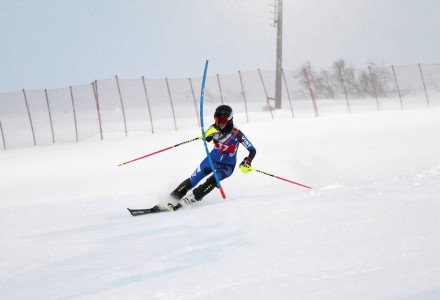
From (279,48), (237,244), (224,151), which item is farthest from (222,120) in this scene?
(279,48)

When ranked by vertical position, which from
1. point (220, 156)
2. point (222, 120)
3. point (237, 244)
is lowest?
point (237, 244)

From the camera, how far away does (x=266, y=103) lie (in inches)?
953

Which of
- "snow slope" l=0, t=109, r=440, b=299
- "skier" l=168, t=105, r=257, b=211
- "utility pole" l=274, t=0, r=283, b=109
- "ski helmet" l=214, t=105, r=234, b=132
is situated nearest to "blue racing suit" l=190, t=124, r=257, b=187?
"skier" l=168, t=105, r=257, b=211

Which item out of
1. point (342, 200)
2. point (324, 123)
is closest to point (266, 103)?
point (324, 123)

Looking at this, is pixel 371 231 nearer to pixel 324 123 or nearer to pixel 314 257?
pixel 314 257

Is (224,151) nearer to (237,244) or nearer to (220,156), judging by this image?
(220,156)

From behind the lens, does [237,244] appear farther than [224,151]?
No

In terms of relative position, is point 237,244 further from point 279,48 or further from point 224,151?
point 279,48

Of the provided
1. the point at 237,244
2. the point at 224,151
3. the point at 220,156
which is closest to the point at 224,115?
the point at 224,151

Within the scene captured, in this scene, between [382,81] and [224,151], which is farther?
[382,81]

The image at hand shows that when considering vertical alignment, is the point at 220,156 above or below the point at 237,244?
above

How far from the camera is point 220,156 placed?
7.16m

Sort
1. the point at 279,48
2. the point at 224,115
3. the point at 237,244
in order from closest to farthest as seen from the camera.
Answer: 1. the point at 237,244
2. the point at 224,115
3. the point at 279,48

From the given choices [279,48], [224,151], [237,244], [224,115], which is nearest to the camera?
[237,244]
